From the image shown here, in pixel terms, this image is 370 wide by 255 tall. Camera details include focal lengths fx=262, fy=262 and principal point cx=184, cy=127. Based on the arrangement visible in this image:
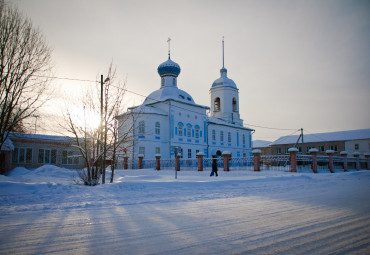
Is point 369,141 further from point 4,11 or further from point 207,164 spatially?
point 4,11

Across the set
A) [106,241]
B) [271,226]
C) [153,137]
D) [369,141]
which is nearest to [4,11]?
[106,241]

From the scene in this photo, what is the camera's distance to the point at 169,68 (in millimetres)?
32062

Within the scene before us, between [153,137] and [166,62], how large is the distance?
1040cm

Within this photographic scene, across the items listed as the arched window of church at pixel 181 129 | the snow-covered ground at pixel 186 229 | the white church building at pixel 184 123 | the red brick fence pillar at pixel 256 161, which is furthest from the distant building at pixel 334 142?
the snow-covered ground at pixel 186 229

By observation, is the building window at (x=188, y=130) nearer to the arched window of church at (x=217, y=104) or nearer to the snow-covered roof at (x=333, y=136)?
the arched window of church at (x=217, y=104)

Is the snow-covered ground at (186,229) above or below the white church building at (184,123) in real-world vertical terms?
below

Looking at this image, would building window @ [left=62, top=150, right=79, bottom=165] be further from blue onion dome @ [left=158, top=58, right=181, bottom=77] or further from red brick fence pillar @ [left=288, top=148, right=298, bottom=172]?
red brick fence pillar @ [left=288, top=148, right=298, bottom=172]

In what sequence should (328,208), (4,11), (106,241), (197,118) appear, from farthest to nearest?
(197,118) → (4,11) → (328,208) → (106,241)

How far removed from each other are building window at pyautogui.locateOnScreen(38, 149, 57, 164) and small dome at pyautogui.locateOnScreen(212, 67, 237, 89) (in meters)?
23.8

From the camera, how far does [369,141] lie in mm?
45062

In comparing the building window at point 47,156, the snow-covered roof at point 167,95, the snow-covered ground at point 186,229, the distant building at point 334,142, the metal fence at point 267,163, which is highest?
the snow-covered roof at point 167,95

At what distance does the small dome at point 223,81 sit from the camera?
3912 centimetres

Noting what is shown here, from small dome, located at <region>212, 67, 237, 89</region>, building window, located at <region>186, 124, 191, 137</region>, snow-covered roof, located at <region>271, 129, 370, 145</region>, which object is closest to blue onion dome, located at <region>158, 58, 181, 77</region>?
building window, located at <region>186, 124, 191, 137</region>

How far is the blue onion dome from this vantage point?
32.1 metres
